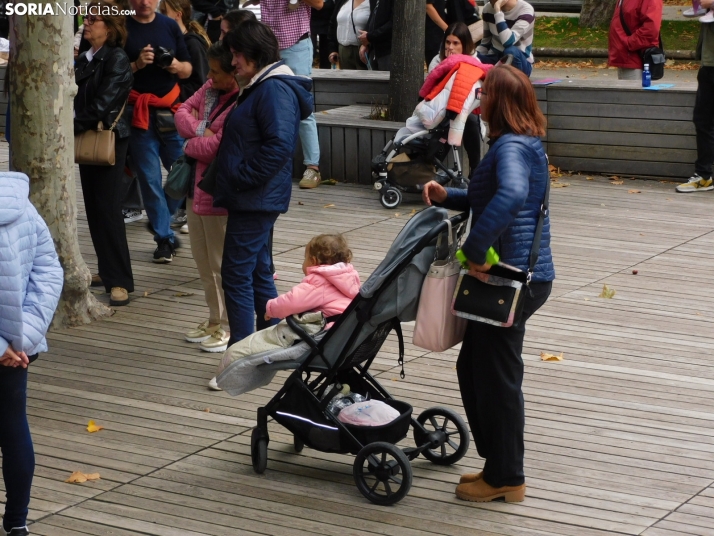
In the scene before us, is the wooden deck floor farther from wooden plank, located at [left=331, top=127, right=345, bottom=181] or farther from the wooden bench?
wooden plank, located at [left=331, top=127, right=345, bottom=181]

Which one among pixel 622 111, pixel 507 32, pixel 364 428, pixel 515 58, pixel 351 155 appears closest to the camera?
pixel 364 428

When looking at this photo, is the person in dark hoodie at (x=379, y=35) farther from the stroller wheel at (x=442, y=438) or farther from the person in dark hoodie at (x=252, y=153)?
the stroller wheel at (x=442, y=438)

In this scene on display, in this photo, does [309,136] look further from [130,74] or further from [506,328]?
[506,328]

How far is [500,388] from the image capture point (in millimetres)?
4625

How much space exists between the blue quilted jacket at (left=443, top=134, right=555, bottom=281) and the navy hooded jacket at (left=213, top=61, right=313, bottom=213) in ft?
4.89

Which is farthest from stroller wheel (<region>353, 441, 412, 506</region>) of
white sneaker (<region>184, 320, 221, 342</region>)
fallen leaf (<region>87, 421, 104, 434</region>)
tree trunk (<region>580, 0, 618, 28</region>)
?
tree trunk (<region>580, 0, 618, 28</region>)

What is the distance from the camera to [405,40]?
1138 cm

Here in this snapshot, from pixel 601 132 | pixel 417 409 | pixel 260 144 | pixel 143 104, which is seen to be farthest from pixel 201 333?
pixel 601 132

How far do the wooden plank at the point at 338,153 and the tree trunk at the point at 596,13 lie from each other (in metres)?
14.4

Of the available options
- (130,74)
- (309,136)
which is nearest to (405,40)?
(309,136)

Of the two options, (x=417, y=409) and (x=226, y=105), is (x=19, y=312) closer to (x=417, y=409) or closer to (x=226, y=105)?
(x=417, y=409)

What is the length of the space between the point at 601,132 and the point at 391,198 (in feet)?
7.96

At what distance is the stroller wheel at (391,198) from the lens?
1015 centimetres

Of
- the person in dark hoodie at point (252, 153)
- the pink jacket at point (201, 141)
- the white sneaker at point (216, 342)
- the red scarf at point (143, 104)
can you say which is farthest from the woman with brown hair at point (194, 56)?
the person in dark hoodie at point (252, 153)
